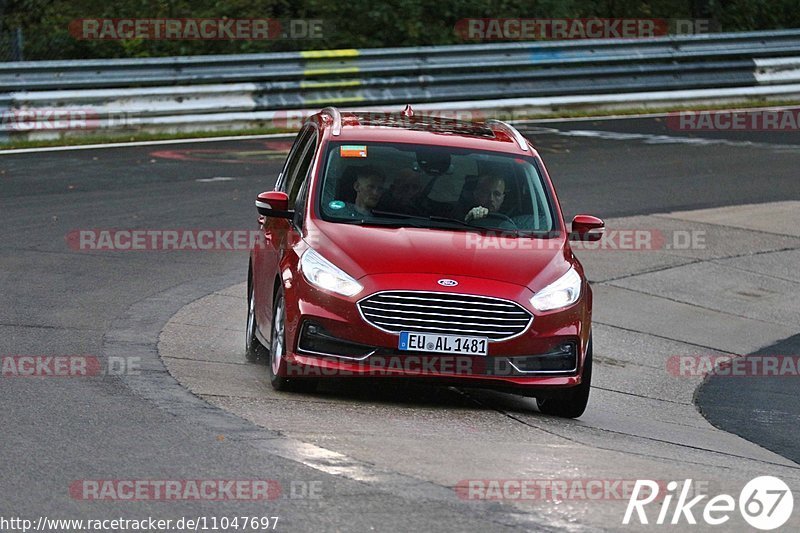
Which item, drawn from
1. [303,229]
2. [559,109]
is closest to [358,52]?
[559,109]

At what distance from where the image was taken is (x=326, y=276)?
28.9ft

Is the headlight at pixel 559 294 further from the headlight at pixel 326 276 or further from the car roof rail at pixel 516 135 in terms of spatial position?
the car roof rail at pixel 516 135

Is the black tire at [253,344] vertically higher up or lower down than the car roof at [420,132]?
lower down

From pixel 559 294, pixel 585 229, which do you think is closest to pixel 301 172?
pixel 585 229

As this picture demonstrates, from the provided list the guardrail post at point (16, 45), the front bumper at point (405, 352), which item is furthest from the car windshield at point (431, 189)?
the guardrail post at point (16, 45)

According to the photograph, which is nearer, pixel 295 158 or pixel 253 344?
pixel 253 344

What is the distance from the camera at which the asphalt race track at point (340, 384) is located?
21.5ft

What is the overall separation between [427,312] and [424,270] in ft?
0.91

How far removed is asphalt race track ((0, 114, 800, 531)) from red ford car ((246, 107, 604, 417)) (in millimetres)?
290

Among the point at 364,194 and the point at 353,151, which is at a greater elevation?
the point at 353,151

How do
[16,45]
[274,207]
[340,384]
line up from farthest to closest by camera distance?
[16,45], [274,207], [340,384]

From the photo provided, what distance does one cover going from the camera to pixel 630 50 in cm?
2575

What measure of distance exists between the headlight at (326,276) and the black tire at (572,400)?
1394mm

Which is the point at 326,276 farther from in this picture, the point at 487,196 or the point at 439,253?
the point at 487,196
